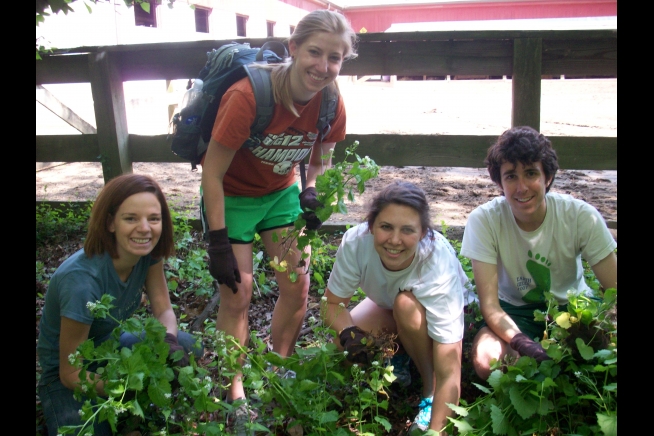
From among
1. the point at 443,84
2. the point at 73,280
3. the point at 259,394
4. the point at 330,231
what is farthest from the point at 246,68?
the point at 443,84

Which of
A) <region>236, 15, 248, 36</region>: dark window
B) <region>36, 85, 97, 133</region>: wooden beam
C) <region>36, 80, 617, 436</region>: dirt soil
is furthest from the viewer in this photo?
<region>236, 15, 248, 36</region>: dark window

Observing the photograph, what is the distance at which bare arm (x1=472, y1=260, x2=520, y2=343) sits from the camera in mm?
2643

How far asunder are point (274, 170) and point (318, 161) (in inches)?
13.5

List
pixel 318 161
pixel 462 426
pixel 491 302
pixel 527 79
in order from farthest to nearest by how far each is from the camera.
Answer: pixel 527 79
pixel 318 161
pixel 491 302
pixel 462 426

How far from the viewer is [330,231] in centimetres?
485

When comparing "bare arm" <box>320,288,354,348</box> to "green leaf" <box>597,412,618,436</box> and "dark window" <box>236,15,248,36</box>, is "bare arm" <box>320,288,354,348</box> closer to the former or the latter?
"green leaf" <box>597,412,618,436</box>

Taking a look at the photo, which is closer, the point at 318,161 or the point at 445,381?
the point at 445,381

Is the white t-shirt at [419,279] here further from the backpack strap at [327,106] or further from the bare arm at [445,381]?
the backpack strap at [327,106]

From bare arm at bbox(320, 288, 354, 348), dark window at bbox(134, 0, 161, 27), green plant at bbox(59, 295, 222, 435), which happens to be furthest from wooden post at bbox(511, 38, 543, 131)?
dark window at bbox(134, 0, 161, 27)

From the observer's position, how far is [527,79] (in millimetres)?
4246

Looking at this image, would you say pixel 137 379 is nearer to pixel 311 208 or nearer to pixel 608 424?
pixel 311 208

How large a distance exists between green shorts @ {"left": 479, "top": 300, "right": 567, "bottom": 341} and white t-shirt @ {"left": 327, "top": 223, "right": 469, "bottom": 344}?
37 centimetres

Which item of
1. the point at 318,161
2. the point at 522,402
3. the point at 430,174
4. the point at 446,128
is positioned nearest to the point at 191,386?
the point at 522,402

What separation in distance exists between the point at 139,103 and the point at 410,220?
952cm
